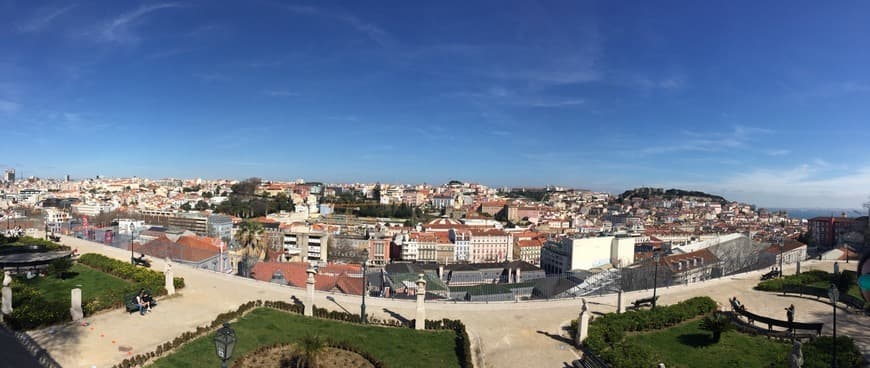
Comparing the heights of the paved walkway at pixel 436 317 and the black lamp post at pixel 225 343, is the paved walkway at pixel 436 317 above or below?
below

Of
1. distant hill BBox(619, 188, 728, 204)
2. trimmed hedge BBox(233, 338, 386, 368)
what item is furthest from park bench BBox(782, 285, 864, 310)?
distant hill BBox(619, 188, 728, 204)

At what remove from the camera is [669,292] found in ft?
45.9

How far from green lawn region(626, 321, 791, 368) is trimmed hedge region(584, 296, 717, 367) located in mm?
231

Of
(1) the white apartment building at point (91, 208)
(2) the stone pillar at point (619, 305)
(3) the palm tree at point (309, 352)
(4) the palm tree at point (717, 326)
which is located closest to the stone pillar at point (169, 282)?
(3) the palm tree at point (309, 352)

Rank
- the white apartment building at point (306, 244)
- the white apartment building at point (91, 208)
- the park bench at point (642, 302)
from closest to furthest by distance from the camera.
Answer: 1. the park bench at point (642, 302)
2. the white apartment building at point (306, 244)
3. the white apartment building at point (91, 208)

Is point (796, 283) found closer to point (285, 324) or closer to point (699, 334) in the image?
point (699, 334)

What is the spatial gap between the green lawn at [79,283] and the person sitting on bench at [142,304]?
1.21 metres

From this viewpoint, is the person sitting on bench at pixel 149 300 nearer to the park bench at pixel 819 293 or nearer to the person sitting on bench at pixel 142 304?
the person sitting on bench at pixel 142 304

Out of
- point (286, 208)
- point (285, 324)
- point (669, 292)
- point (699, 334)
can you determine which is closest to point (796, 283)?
point (669, 292)

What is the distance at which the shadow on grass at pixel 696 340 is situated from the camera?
29.1ft

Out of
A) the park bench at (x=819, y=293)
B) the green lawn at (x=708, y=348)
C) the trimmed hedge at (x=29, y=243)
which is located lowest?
the trimmed hedge at (x=29, y=243)

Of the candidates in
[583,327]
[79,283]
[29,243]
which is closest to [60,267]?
[79,283]

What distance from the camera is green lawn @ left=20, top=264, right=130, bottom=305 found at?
11.8 metres

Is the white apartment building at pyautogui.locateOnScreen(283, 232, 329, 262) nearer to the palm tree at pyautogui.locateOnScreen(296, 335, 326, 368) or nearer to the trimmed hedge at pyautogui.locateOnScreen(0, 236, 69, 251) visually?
the trimmed hedge at pyautogui.locateOnScreen(0, 236, 69, 251)
